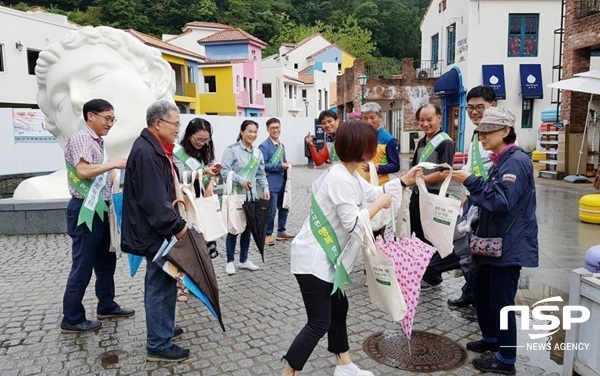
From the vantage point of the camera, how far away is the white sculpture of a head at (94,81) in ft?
22.5

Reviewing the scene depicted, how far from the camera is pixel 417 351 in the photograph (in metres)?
3.55

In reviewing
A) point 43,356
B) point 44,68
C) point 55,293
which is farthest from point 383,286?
point 44,68

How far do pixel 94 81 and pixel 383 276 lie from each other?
594 cm

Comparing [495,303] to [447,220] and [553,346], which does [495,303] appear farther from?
Answer: [553,346]

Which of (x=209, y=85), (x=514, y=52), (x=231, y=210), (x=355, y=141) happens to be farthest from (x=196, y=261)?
(x=209, y=85)

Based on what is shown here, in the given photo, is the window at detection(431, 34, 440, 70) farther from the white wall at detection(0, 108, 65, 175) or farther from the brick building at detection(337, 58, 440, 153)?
the white wall at detection(0, 108, 65, 175)

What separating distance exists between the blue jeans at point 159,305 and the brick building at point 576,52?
42.0 feet

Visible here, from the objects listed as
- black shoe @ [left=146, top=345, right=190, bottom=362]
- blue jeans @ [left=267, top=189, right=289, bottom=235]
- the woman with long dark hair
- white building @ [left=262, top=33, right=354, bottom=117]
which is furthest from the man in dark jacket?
white building @ [left=262, top=33, right=354, bottom=117]

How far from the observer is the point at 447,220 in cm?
314

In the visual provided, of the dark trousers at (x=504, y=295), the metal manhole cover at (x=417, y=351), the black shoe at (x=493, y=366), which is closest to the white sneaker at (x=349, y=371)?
the metal manhole cover at (x=417, y=351)

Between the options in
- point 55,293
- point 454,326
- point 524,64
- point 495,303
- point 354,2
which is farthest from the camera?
point 354,2

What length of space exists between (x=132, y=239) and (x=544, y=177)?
13300mm

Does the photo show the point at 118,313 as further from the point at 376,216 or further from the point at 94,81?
the point at 94,81

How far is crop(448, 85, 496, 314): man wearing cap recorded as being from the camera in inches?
134
